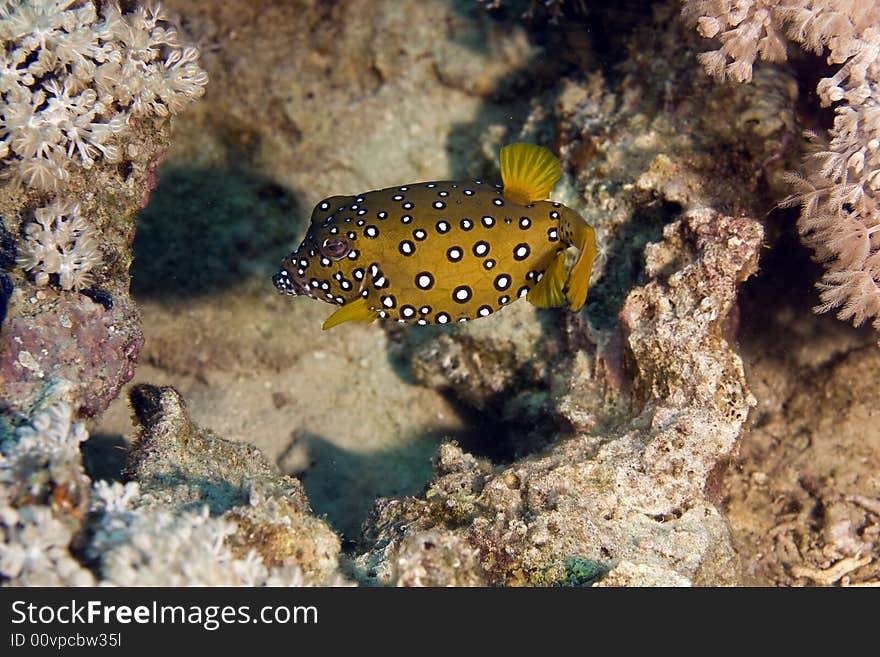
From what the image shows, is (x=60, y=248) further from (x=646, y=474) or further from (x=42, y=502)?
(x=646, y=474)

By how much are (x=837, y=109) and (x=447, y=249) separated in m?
2.86

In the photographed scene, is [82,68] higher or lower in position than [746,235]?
lower

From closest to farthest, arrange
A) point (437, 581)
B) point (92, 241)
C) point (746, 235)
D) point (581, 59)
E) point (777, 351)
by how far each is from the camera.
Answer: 1. point (437, 581)
2. point (92, 241)
3. point (746, 235)
4. point (777, 351)
5. point (581, 59)

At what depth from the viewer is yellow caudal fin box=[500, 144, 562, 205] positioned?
4383 mm

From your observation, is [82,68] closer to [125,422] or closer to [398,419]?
[125,422]

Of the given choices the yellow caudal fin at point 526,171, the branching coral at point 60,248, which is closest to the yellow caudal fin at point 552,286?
the yellow caudal fin at point 526,171

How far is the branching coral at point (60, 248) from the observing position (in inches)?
163

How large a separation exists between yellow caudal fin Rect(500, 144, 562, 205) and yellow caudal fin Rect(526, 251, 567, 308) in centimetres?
47

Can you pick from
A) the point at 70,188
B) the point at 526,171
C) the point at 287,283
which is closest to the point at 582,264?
the point at 526,171

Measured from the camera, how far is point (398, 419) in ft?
23.5

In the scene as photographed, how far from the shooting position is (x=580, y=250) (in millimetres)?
4414

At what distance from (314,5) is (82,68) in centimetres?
354

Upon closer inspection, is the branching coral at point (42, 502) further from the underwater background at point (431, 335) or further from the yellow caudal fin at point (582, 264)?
the yellow caudal fin at point (582, 264)
